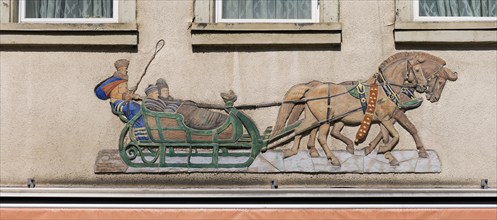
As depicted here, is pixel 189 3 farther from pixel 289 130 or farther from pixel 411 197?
pixel 411 197

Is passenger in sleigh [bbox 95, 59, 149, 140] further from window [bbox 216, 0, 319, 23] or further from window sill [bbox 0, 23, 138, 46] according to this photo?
window [bbox 216, 0, 319, 23]

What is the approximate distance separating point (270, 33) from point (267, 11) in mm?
360

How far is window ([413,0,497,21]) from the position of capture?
33.0 feet

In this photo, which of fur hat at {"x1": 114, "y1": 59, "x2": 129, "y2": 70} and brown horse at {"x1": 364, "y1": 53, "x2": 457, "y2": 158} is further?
fur hat at {"x1": 114, "y1": 59, "x2": 129, "y2": 70}

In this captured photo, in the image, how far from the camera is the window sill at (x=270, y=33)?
983 cm

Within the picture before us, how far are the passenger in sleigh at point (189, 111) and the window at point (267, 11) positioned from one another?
87cm

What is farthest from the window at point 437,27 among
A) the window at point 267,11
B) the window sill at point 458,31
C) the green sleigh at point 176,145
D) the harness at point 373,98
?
the green sleigh at point 176,145

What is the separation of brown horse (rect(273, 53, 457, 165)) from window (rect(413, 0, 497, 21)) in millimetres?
452

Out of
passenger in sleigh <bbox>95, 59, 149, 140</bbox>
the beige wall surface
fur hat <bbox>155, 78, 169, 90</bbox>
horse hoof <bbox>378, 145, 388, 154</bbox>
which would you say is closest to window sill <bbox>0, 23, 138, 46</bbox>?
the beige wall surface

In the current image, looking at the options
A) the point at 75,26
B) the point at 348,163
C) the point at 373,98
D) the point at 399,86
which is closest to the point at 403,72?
the point at 399,86

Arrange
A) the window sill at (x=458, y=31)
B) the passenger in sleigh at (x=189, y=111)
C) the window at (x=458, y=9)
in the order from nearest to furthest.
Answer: the window sill at (x=458, y=31), the passenger in sleigh at (x=189, y=111), the window at (x=458, y=9)

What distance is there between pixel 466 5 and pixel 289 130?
2.11 meters

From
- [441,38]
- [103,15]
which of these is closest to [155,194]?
[103,15]

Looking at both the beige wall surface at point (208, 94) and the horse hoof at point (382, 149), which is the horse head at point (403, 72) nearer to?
the beige wall surface at point (208, 94)
